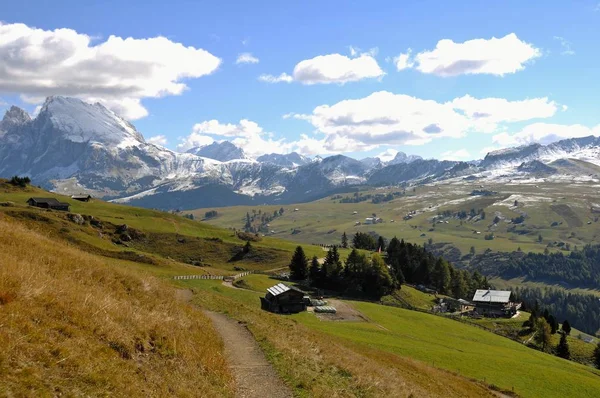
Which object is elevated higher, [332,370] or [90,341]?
[90,341]

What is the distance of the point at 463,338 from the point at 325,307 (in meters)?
25.6

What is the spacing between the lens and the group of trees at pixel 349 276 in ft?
382

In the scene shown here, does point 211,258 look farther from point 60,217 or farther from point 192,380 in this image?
point 192,380

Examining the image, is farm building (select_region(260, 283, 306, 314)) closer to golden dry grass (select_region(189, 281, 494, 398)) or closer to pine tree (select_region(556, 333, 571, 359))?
golden dry grass (select_region(189, 281, 494, 398))

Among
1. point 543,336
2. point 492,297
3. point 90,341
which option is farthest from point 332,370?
point 492,297

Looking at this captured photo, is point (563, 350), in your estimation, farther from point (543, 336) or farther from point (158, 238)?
point (158, 238)

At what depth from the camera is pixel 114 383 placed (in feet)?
47.4

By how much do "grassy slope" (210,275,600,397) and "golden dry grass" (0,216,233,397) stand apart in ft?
82.4

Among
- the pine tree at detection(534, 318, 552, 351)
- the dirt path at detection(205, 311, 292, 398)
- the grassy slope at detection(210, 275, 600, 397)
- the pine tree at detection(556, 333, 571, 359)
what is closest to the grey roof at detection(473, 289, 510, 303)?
the pine tree at detection(534, 318, 552, 351)

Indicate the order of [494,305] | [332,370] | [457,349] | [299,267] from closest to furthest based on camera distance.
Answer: [332,370]
[457,349]
[299,267]
[494,305]

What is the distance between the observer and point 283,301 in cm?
7275

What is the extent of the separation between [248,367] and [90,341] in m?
9.56

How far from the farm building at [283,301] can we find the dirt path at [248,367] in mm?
40394

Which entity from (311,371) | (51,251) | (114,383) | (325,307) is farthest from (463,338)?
(114,383)
